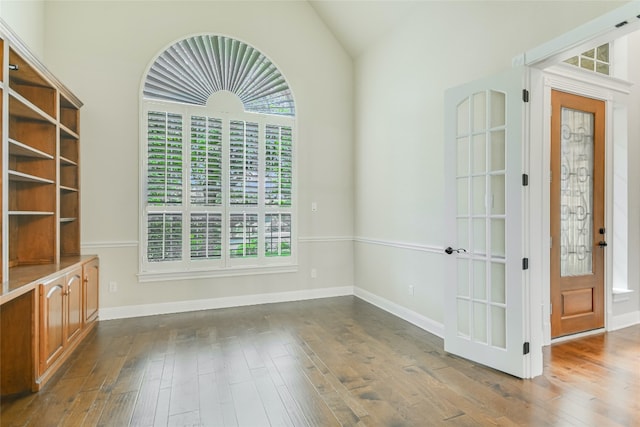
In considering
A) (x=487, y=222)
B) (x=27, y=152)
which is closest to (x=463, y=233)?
(x=487, y=222)

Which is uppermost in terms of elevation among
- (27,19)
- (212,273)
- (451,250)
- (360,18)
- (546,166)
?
(360,18)

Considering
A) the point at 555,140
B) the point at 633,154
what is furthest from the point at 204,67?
the point at 633,154

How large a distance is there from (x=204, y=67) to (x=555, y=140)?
412 centimetres

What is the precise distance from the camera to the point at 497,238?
2.68 m

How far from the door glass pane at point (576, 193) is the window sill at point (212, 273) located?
10.6ft

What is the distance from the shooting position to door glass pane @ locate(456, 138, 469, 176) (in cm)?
289

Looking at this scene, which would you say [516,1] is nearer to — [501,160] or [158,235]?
[501,160]

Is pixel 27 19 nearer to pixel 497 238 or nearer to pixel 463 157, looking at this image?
pixel 463 157

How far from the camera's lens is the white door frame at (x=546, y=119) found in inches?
79.4

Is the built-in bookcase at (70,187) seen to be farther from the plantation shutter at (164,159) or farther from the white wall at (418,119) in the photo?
the white wall at (418,119)

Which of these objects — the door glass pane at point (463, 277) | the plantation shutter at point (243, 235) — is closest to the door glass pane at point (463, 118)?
the door glass pane at point (463, 277)

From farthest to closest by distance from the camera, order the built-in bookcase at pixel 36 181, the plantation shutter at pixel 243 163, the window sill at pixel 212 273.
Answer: the plantation shutter at pixel 243 163, the window sill at pixel 212 273, the built-in bookcase at pixel 36 181

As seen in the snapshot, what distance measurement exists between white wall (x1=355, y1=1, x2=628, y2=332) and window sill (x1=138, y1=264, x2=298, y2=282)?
1182 mm

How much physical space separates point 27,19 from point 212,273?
3300mm
